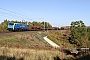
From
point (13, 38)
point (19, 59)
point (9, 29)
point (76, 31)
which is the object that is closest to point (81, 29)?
point (76, 31)

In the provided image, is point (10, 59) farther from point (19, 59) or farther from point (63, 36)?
point (63, 36)

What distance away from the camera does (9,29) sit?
57.0 meters

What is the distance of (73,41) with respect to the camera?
48.3 metres

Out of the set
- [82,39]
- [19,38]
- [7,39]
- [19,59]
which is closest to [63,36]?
[82,39]

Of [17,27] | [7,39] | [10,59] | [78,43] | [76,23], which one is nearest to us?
[10,59]

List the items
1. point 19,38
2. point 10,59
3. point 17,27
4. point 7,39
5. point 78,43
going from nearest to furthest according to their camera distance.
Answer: point 10,59 → point 7,39 → point 19,38 → point 78,43 → point 17,27

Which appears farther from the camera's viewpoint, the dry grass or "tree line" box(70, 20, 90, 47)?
"tree line" box(70, 20, 90, 47)

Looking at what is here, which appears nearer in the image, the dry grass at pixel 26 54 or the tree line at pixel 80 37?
the dry grass at pixel 26 54

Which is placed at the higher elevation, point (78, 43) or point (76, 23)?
point (76, 23)

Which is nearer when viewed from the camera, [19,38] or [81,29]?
[19,38]

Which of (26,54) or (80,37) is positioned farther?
(80,37)

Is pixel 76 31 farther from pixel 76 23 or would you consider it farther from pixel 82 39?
pixel 76 23

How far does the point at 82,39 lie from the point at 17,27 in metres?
18.2

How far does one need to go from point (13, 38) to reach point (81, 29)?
78.6 feet
